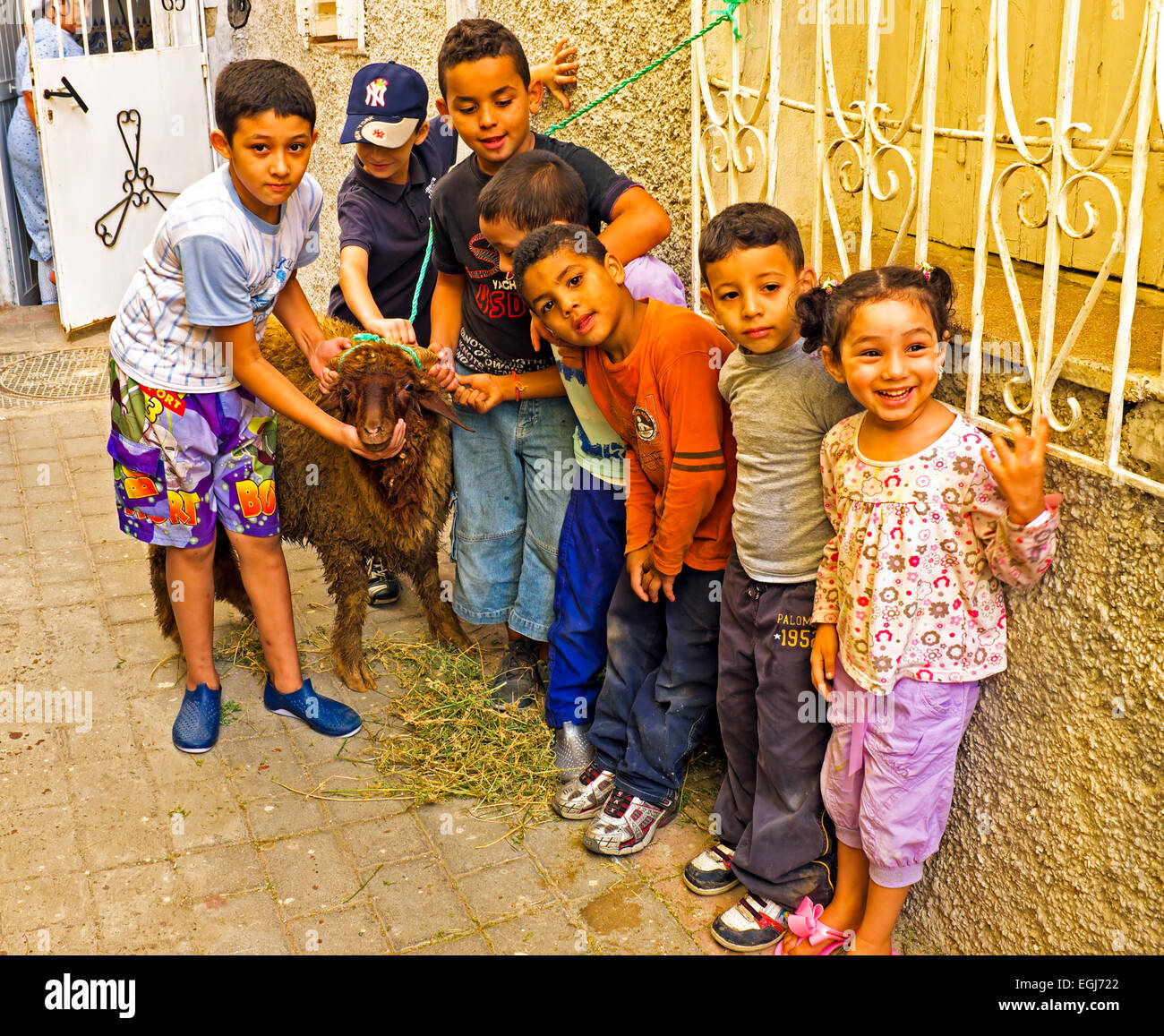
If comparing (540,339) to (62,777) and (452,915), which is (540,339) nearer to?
(452,915)

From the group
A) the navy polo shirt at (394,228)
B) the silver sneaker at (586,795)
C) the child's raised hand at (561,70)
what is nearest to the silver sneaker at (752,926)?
the silver sneaker at (586,795)

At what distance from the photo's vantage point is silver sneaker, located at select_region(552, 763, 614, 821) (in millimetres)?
Answer: 3508

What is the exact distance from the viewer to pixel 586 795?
353cm

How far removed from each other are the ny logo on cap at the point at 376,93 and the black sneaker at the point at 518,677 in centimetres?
210

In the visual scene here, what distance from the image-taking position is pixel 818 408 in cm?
280

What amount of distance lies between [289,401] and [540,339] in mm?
838

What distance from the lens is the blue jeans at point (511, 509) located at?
3.79 meters

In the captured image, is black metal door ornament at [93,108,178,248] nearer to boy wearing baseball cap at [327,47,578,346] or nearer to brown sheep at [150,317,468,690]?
boy wearing baseball cap at [327,47,578,346]

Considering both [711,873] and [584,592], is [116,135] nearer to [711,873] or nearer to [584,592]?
[584,592]

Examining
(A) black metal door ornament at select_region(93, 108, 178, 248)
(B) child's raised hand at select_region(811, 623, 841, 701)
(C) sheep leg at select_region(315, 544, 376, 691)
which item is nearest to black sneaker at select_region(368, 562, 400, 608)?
(C) sheep leg at select_region(315, 544, 376, 691)

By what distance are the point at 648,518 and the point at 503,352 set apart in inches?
33.2

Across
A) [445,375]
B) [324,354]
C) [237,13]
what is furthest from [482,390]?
[237,13]

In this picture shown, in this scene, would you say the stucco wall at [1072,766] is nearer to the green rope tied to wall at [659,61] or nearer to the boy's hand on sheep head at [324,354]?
the green rope tied to wall at [659,61]
